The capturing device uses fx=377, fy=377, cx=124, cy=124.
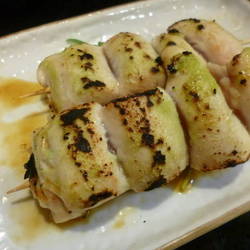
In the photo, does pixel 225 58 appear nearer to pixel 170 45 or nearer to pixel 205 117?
pixel 170 45

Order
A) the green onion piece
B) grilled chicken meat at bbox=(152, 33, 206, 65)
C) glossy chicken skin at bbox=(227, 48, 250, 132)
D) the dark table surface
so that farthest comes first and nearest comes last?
the dark table surface → the green onion piece → grilled chicken meat at bbox=(152, 33, 206, 65) → glossy chicken skin at bbox=(227, 48, 250, 132)

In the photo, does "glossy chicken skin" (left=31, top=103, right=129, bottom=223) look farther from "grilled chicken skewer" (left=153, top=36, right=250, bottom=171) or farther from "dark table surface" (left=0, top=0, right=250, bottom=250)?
"dark table surface" (left=0, top=0, right=250, bottom=250)

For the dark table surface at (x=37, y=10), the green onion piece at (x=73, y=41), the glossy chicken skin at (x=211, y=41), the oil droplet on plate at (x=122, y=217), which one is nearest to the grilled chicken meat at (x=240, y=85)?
Answer: the glossy chicken skin at (x=211, y=41)

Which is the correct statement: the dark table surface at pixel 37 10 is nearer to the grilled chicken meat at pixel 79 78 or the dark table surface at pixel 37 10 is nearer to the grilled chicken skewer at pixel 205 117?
the grilled chicken meat at pixel 79 78

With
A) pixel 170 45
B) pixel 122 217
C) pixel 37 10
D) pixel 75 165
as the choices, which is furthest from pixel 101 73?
pixel 37 10

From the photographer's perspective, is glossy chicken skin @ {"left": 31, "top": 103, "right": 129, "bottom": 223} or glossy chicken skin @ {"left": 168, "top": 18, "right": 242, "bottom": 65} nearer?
glossy chicken skin @ {"left": 31, "top": 103, "right": 129, "bottom": 223}

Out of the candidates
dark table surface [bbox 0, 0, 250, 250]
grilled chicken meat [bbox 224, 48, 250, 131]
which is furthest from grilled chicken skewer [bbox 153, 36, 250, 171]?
dark table surface [bbox 0, 0, 250, 250]
